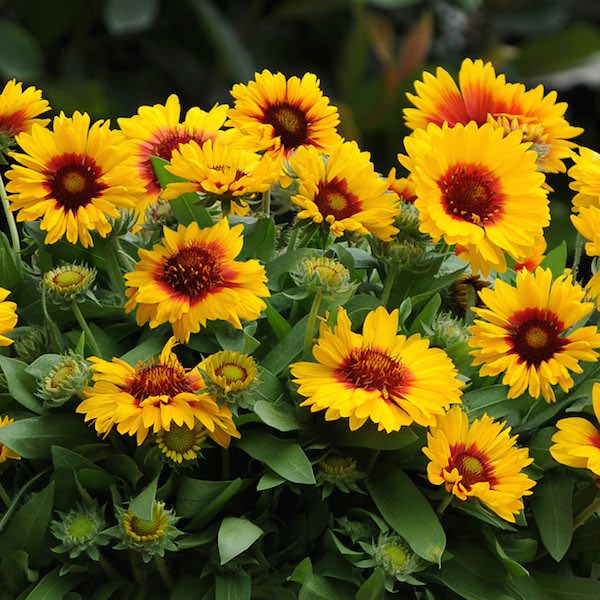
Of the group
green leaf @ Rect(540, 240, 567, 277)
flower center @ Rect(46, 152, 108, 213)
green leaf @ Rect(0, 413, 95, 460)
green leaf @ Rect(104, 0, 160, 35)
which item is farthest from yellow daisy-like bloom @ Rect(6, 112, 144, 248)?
green leaf @ Rect(104, 0, 160, 35)

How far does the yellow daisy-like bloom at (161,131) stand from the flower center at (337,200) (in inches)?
3.9

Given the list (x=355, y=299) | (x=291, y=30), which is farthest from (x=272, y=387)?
(x=291, y=30)

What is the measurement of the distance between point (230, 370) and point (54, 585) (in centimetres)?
16

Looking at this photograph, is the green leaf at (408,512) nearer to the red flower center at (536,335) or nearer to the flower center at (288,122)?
the red flower center at (536,335)

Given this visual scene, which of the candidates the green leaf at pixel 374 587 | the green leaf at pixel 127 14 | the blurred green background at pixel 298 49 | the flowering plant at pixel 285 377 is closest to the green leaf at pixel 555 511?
the flowering plant at pixel 285 377

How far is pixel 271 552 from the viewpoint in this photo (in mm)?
647

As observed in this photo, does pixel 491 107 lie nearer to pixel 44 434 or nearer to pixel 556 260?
pixel 556 260

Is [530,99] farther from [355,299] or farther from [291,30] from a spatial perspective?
[291,30]

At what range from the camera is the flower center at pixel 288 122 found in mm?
682

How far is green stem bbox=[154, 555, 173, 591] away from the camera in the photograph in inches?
23.8

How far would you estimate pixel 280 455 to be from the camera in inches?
24.0

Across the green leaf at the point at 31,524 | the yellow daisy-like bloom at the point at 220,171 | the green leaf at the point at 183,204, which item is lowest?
the green leaf at the point at 31,524

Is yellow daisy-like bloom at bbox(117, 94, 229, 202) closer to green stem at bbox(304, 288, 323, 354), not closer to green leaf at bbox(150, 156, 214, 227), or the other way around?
green leaf at bbox(150, 156, 214, 227)

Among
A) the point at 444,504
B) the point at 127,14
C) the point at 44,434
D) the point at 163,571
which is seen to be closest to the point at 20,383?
the point at 44,434
